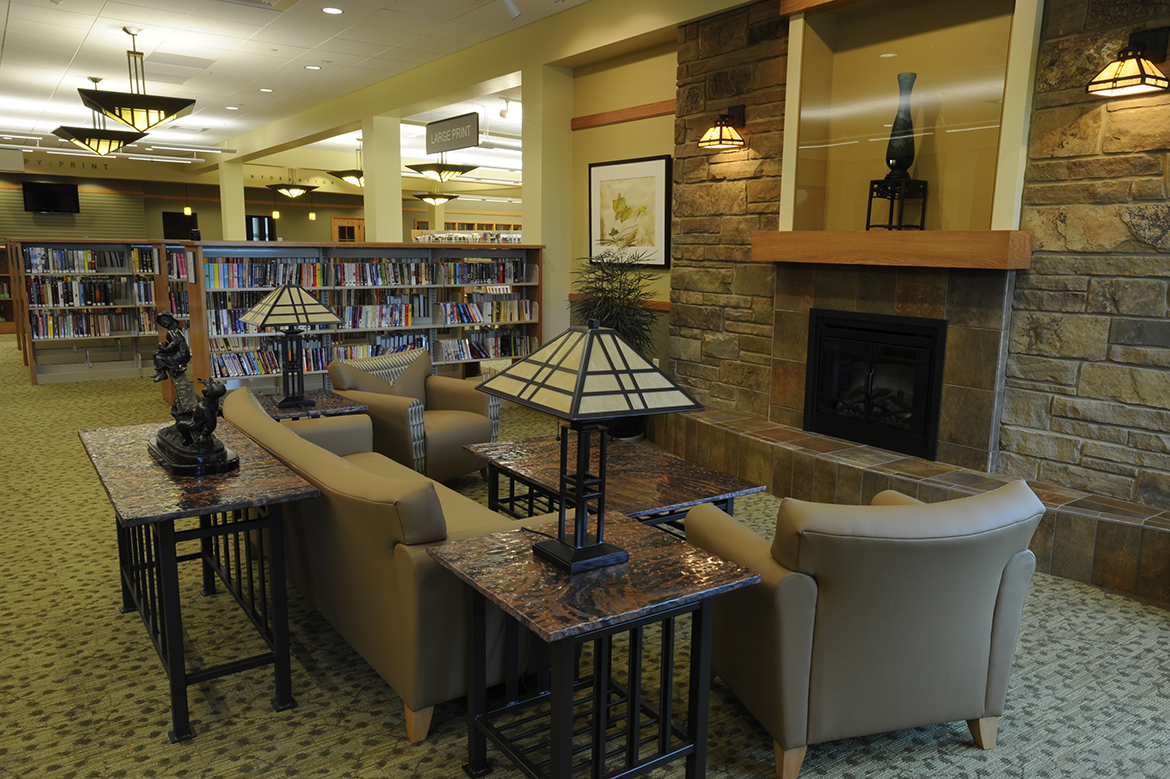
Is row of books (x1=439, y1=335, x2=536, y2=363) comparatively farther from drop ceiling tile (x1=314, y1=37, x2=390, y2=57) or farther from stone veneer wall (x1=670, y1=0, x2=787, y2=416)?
drop ceiling tile (x1=314, y1=37, x2=390, y2=57)

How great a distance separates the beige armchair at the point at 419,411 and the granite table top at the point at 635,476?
95 cm

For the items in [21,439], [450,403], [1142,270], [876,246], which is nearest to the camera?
[1142,270]

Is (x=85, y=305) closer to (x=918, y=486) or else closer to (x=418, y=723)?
(x=418, y=723)

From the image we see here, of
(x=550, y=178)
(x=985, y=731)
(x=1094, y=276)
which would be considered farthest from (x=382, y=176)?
(x=985, y=731)

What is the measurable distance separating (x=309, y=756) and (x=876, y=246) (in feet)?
12.8

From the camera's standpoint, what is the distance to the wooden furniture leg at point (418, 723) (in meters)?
2.37

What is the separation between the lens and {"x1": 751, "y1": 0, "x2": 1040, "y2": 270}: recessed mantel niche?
4043 mm

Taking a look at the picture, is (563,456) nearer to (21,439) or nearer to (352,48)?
(21,439)

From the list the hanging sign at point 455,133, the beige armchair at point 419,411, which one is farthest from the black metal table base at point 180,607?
the hanging sign at point 455,133

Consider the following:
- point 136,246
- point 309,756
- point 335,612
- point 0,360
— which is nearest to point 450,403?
point 335,612

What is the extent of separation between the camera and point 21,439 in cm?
640

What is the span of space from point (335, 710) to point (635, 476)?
5.06 ft

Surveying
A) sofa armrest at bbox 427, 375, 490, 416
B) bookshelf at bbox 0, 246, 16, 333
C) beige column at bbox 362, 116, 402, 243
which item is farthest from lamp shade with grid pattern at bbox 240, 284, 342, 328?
bookshelf at bbox 0, 246, 16, 333

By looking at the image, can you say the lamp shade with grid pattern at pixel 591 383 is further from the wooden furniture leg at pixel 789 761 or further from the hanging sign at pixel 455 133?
the hanging sign at pixel 455 133
